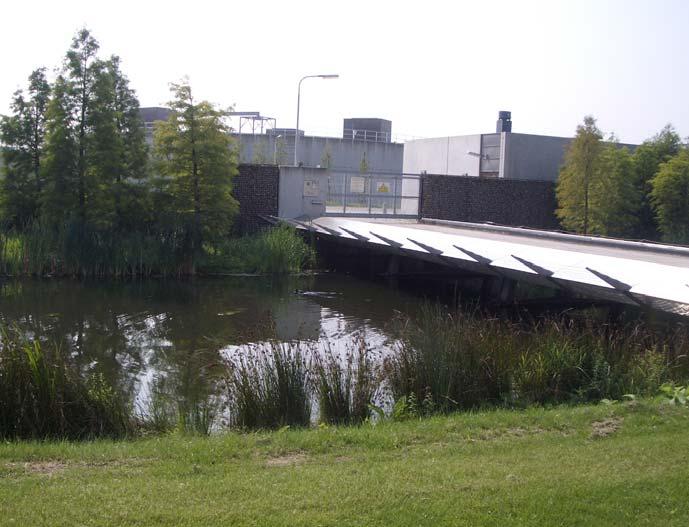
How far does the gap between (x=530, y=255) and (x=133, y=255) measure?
1162 cm

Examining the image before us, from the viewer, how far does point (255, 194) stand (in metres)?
27.2

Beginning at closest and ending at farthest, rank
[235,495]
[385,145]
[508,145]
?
[235,495] < [508,145] < [385,145]

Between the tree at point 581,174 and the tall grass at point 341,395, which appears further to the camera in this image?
the tree at point 581,174

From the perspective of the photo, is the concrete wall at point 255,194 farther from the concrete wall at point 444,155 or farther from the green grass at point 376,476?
the green grass at point 376,476

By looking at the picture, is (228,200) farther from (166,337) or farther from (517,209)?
(517,209)

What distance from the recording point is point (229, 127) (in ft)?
74.5

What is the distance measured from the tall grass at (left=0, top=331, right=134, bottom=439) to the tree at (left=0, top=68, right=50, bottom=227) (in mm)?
17223

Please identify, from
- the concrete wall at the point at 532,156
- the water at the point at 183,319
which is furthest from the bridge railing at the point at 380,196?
the water at the point at 183,319

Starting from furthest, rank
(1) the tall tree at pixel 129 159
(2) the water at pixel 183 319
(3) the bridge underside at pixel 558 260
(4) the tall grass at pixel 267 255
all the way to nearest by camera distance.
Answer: (4) the tall grass at pixel 267 255, (1) the tall tree at pixel 129 159, (3) the bridge underside at pixel 558 260, (2) the water at pixel 183 319

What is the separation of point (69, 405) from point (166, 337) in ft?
21.0

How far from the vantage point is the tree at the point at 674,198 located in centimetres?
2500

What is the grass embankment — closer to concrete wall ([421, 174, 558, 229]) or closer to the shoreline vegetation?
concrete wall ([421, 174, 558, 229])

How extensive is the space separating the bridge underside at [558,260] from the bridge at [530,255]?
13 mm

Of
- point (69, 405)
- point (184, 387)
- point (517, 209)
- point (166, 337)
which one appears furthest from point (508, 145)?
point (69, 405)
